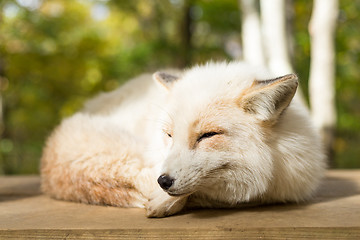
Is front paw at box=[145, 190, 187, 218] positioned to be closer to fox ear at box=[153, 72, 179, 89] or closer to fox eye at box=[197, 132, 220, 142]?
fox eye at box=[197, 132, 220, 142]

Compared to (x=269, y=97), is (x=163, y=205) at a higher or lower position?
lower

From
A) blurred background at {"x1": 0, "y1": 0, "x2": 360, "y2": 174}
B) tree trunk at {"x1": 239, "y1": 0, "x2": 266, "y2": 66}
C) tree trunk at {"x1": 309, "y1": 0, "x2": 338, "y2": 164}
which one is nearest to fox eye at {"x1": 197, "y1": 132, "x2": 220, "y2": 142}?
tree trunk at {"x1": 239, "y1": 0, "x2": 266, "y2": 66}

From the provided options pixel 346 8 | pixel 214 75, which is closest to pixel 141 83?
pixel 214 75

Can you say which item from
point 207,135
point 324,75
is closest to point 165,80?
point 207,135

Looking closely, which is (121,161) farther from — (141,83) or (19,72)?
(19,72)

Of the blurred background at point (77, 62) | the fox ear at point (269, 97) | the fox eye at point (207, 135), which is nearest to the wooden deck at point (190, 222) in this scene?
the fox eye at point (207, 135)

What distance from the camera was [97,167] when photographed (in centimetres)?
180

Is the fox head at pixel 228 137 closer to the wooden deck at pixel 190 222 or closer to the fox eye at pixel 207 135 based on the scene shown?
the fox eye at pixel 207 135

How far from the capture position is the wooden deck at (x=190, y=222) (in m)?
1.34

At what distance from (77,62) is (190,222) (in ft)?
20.3

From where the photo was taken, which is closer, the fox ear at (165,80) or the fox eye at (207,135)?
the fox eye at (207,135)

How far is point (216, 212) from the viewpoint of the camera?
1622mm

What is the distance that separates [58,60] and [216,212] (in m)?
5.92

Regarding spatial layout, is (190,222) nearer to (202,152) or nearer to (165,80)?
(202,152)
